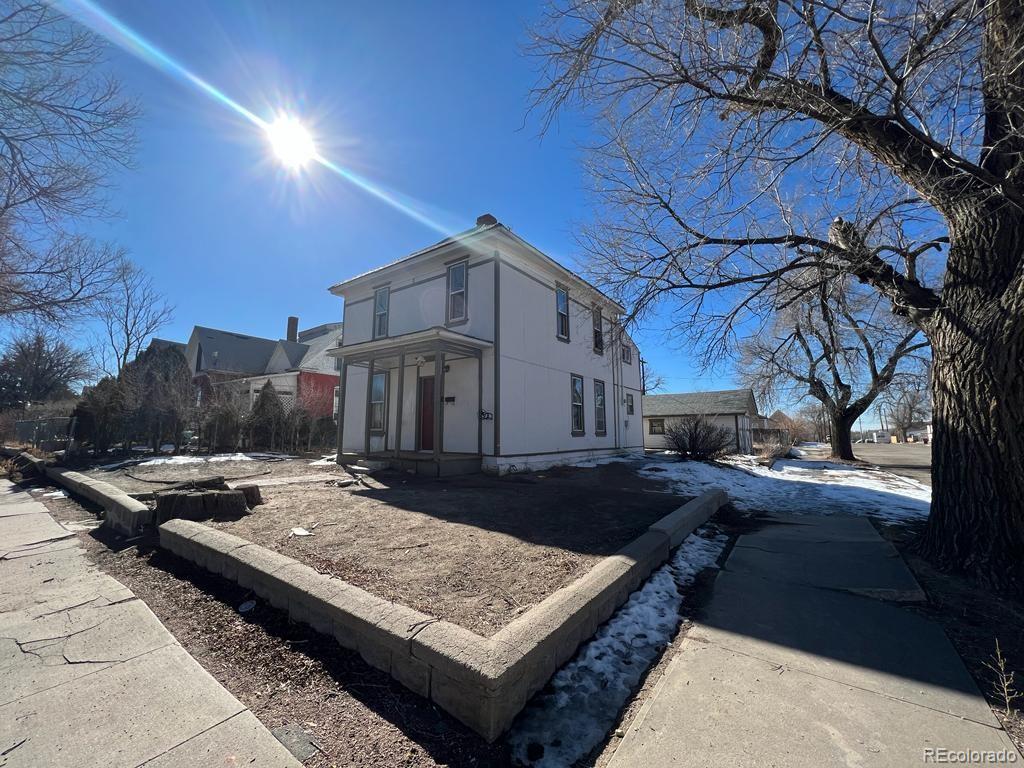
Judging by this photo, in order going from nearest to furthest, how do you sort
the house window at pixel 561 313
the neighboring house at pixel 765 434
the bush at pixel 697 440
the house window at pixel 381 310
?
the house window at pixel 381 310 → the house window at pixel 561 313 → the bush at pixel 697 440 → the neighboring house at pixel 765 434

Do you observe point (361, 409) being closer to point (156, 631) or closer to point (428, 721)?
point (156, 631)

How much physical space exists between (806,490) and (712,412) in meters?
24.7

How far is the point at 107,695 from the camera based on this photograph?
2.08m

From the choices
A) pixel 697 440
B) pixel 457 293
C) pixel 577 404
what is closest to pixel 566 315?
pixel 577 404

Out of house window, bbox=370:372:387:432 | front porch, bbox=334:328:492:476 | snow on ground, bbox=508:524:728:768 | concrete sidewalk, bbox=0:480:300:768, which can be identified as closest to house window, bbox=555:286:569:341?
front porch, bbox=334:328:492:476

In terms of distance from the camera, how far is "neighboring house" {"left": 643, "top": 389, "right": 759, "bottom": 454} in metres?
31.4

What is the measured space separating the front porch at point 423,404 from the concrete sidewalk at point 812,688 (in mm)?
7047

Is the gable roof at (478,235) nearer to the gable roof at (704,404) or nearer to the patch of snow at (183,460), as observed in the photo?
the patch of snow at (183,460)

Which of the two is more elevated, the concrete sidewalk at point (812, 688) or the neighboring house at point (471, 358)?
the neighboring house at point (471, 358)

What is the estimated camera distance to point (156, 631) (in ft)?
9.01

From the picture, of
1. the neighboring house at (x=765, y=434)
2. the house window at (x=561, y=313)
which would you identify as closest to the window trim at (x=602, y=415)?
the house window at (x=561, y=313)

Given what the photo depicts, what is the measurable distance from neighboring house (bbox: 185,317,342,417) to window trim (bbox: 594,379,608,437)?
12228 mm

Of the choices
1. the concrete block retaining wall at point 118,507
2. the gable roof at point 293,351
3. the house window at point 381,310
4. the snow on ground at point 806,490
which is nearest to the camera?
the concrete block retaining wall at point 118,507

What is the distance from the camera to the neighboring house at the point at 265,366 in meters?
21.6
